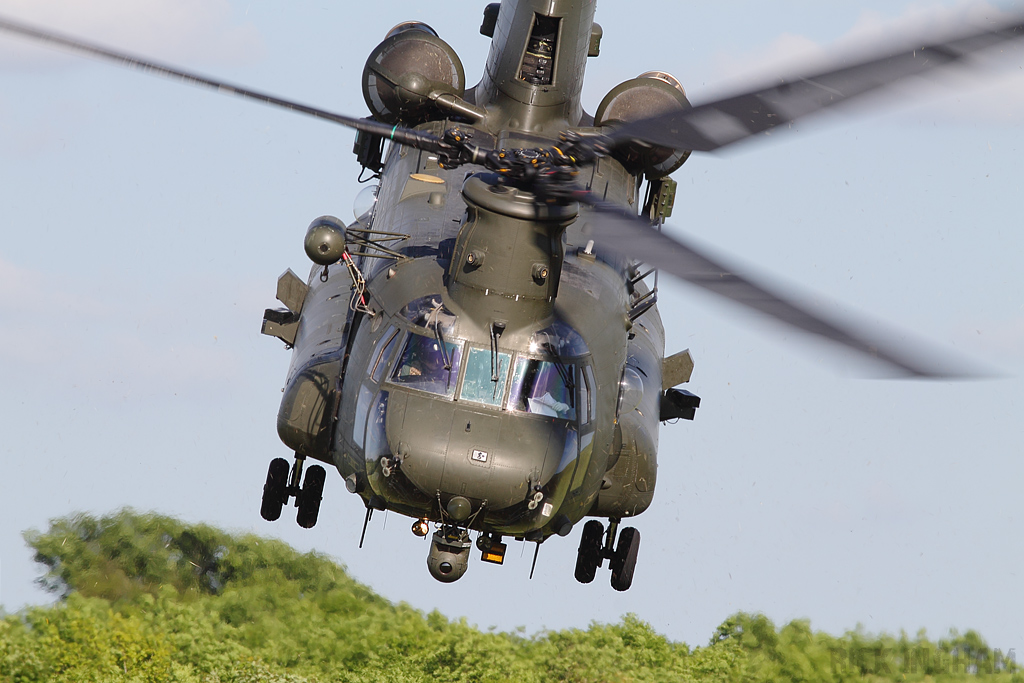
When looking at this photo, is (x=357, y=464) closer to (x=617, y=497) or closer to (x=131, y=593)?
(x=617, y=497)

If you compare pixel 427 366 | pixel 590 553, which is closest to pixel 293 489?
pixel 590 553

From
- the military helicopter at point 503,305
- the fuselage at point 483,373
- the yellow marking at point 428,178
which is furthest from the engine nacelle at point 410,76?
the yellow marking at point 428,178

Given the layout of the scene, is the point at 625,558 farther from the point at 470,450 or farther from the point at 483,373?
the point at 470,450

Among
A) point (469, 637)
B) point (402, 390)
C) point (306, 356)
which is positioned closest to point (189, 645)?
point (469, 637)

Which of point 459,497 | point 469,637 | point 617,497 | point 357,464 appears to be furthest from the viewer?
point 469,637

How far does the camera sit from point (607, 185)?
18.5 meters

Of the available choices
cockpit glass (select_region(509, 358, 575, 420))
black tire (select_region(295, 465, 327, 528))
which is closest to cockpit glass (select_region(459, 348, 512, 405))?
cockpit glass (select_region(509, 358, 575, 420))

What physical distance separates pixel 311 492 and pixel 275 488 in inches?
20.2

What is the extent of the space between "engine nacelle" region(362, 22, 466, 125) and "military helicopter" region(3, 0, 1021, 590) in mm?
58

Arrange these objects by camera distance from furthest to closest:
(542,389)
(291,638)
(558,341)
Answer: (291,638)
(558,341)
(542,389)

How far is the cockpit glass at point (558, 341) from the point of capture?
14094mm

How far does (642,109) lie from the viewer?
1948 cm

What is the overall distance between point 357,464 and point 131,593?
51.8ft

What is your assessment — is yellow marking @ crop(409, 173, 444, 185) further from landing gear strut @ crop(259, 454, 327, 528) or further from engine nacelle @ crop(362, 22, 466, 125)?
landing gear strut @ crop(259, 454, 327, 528)
